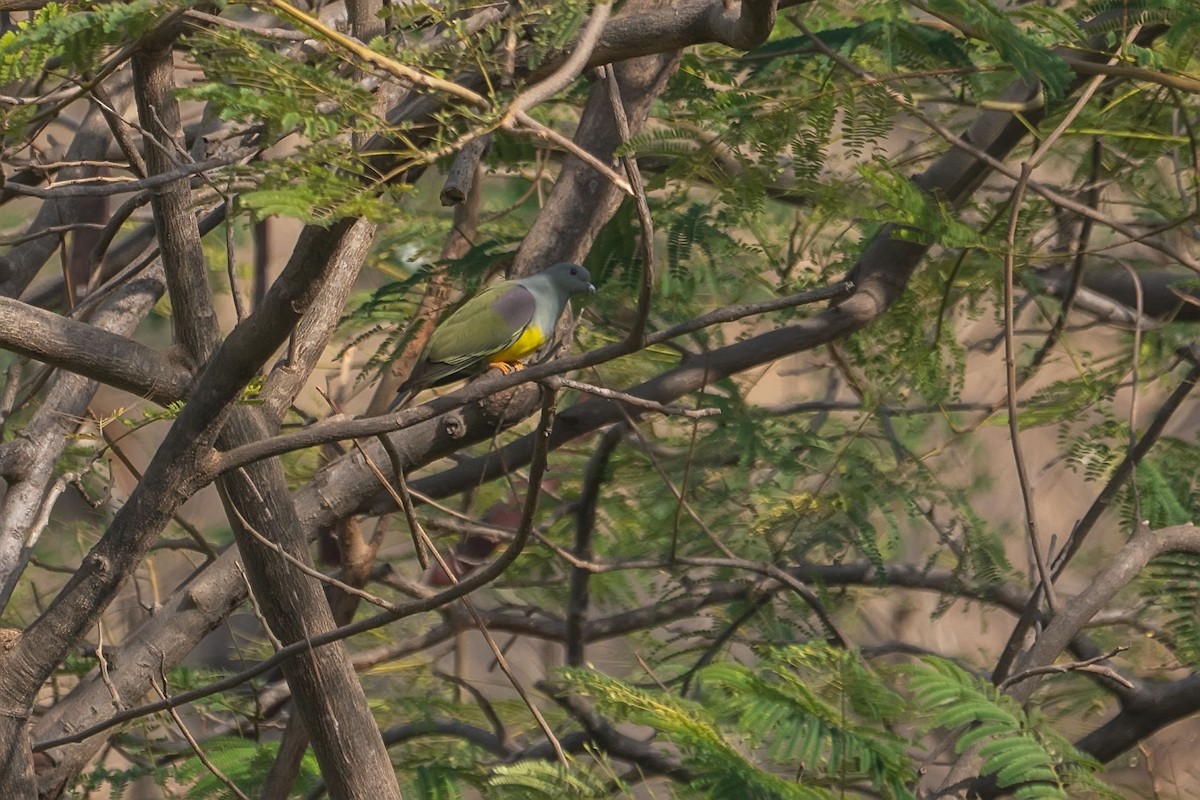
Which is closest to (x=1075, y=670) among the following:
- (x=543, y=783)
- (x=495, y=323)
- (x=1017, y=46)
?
(x=543, y=783)

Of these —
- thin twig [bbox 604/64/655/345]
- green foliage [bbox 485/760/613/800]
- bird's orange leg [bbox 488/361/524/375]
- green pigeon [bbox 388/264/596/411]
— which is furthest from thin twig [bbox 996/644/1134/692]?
bird's orange leg [bbox 488/361/524/375]

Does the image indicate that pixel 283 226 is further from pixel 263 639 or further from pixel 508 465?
pixel 508 465

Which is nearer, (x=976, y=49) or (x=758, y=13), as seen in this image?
(x=758, y=13)

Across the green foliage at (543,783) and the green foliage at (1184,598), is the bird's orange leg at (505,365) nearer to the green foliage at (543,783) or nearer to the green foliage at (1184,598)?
the green foliage at (543,783)

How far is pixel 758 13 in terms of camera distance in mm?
2125

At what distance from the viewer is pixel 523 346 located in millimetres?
4039

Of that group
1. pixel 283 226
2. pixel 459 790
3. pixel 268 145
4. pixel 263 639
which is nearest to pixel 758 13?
pixel 268 145

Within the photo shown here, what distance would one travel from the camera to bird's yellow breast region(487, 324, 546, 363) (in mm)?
3912

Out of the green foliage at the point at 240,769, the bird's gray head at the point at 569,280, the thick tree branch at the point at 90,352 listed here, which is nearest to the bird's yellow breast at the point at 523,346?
the bird's gray head at the point at 569,280

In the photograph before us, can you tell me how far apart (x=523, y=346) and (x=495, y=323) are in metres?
0.29

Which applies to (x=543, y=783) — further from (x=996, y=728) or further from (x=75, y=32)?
(x=75, y=32)

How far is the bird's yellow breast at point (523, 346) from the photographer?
3912mm

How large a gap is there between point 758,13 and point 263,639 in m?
4.28

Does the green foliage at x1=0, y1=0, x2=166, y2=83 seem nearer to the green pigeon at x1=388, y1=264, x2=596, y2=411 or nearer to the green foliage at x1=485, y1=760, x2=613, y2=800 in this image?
the green foliage at x1=485, y1=760, x2=613, y2=800
